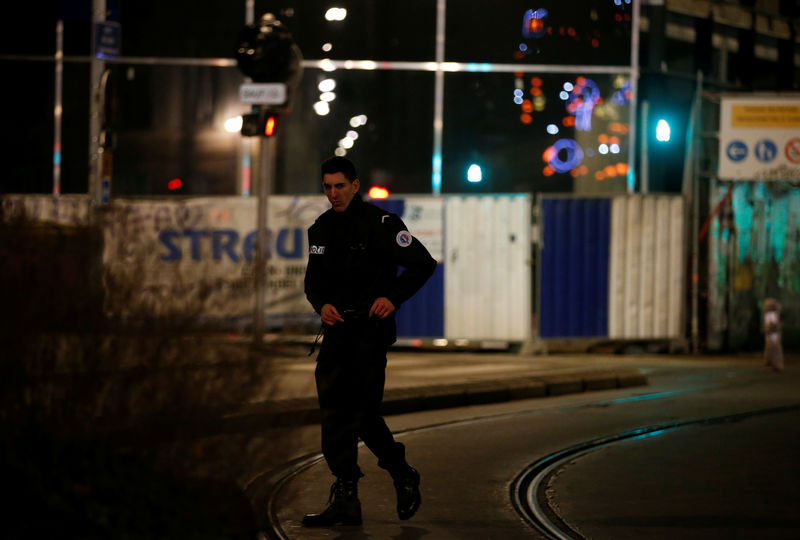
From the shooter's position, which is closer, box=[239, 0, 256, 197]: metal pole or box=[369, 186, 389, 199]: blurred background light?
box=[369, 186, 389, 199]: blurred background light

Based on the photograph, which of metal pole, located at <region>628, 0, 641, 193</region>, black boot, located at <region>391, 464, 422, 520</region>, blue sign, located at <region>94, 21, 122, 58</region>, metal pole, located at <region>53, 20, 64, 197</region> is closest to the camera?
black boot, located at <region>391, 464, 422, 520</region>

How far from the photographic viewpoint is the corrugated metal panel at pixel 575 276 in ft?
57.9

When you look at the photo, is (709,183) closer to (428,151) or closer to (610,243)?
(610,243)

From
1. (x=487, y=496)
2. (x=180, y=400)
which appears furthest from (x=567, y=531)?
(x=180, y=400)

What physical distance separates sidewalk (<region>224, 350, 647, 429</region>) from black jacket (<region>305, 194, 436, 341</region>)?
73cm

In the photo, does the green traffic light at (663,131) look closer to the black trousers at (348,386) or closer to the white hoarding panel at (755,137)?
the white hoarding panel at (755,137)

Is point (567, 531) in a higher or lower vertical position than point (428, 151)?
lower

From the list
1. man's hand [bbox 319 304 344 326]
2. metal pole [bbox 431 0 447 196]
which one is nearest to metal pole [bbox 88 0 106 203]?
metal pole [bbox 431 0 447 196]

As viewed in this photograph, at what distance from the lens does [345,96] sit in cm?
1964

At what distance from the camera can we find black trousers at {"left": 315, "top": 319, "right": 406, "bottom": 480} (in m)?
6.02

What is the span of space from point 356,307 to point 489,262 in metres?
11.6

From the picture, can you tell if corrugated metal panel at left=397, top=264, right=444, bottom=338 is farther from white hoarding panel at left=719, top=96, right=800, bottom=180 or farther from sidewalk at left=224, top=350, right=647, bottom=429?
white hoarding panel at left=719, top=96, right=800, bottom=180

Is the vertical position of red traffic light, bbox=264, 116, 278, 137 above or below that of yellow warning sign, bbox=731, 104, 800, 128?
below

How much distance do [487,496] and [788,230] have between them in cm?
1306
